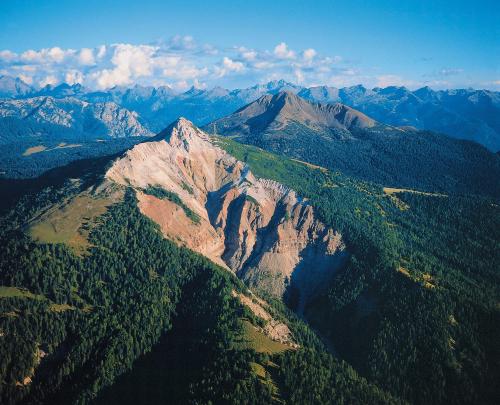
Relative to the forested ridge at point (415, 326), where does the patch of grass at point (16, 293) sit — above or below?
above

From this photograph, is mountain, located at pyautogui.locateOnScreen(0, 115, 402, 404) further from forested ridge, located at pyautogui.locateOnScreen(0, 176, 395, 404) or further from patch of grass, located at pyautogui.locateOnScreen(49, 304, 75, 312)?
patch of grass, located at pyautogui.locateOnScreen(49, 304, 75, 312)

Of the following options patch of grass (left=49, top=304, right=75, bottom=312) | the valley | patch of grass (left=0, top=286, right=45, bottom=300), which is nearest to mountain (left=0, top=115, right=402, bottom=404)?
patch of grass (left=0, top=286, right=45, bottom=300)

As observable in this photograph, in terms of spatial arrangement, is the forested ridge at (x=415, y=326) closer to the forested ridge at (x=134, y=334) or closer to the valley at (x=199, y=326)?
the valley at (x=199, y=326)

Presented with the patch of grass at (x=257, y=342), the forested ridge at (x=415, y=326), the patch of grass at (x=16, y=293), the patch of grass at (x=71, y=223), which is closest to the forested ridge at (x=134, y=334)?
the patch of grass at (x=16, y=293)

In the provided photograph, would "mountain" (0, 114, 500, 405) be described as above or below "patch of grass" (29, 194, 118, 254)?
below

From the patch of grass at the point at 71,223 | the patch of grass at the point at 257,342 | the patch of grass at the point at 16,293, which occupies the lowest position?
the patch of grass at the point at 257,342

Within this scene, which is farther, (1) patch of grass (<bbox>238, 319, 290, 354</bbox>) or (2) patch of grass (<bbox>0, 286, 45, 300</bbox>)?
(2) patch of grass (<bbox>0, 286, 45, 300</bbox>)

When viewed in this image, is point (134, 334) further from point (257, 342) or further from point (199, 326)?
point (257, 342)

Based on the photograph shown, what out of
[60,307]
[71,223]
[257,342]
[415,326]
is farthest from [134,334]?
[415,326]

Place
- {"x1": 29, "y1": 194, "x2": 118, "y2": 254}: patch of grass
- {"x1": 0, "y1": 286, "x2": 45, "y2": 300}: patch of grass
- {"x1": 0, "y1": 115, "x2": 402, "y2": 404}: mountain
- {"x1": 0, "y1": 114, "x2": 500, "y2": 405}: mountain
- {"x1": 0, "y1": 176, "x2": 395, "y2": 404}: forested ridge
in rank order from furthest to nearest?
{"x1": 29, "y1": 194, "x2": 118, "y2": 254}: patch of grass < {"x1": 0, "y1": 286, "x2": 45, "y2": 300}: patch of grass < {"x1": 0, "y1": 114, "x2": 500, "y2": 405}: mountain < {"x1": 0, "y1": 115, "x2": 402, "y2": 404}: mountain < {"x1": 0, "y1": 176, "x2": 395, "y2": 404}: forested ridge

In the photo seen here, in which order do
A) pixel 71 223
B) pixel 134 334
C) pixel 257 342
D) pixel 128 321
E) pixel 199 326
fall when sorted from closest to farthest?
pixel 257 342, pixel 134 334, pixel 128 321, pixel 199 326, pixel 71 223

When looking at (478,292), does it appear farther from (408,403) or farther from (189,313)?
(189,313)
